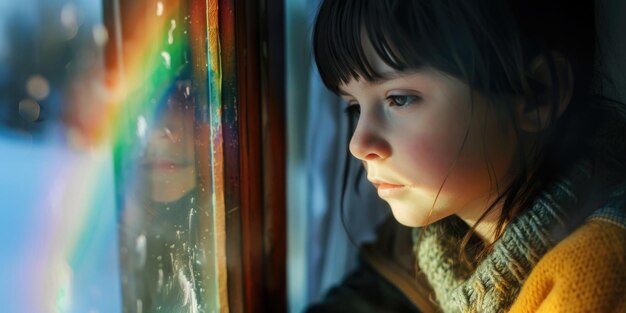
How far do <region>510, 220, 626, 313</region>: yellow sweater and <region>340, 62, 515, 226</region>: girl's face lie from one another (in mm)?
106

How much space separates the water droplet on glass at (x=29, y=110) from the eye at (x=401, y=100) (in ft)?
1.09

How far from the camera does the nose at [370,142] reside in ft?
1.97

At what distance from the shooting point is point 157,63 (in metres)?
0.61

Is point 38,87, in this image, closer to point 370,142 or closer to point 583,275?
→ point 370,142

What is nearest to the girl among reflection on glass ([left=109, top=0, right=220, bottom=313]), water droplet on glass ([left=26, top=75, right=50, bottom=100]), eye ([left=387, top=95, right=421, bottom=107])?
eye ([left=387, top=95, right=421, bottom=107])

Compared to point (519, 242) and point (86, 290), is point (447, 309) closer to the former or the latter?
point (519, 242)

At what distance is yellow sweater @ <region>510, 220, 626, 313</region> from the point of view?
51 cm

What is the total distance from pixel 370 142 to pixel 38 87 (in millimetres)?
316

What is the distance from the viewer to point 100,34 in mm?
566

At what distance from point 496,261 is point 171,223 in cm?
35

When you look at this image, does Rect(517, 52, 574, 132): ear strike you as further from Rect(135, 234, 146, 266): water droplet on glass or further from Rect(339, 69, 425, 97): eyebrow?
Rect(135, 234, 146, 266): water droplet on glass

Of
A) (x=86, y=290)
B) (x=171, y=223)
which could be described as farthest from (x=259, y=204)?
(x=86, y=290)

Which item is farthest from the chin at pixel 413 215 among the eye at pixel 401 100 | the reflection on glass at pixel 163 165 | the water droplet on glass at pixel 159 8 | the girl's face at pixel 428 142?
the water droplet on glass at pixel 159 8

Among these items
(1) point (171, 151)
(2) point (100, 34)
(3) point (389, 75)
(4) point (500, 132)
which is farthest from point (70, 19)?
(4) point (500, 132)
